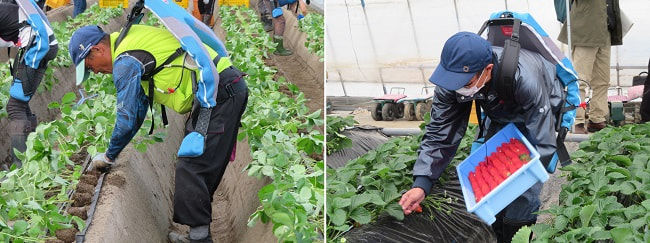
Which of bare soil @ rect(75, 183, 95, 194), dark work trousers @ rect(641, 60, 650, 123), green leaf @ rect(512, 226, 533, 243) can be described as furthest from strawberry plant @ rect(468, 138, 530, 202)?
dark work trousers @ rect(641, 60, 650, 123)

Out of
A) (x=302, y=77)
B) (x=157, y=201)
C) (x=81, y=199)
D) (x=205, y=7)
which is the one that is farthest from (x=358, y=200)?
(x=205, y=7)

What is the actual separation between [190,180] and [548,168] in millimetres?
1654

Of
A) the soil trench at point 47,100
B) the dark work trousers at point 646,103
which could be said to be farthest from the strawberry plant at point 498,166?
the soil trench at point 47,100

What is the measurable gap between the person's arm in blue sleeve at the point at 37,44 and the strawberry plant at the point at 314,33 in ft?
12.4

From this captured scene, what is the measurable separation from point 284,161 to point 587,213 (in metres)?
1.46

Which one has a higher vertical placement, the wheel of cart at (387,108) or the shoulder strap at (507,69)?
the shoulder strap at (507,69)

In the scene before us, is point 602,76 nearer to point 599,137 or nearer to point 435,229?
point 599,137

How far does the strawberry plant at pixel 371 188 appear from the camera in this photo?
9.67ft

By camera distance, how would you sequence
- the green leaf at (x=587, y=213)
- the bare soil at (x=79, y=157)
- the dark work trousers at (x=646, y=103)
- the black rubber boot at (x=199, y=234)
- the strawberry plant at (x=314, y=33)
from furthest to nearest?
the strawberry plant at (x=314, y=33)
the dark work trousers at (x=646, y=103)
the bare soil at (x=79, y=157)
the black rubber boot at (x=199, y=234)
the green leaf at (x=587, y=213)

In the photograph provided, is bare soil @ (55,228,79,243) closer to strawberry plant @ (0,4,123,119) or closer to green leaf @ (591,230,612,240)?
green leaf @ (591,230,612,240)

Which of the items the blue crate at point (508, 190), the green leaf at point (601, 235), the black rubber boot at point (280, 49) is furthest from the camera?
the black rubber boot at point (280, 49)

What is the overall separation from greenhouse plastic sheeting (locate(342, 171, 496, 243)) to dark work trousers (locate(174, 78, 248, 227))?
2.95 feet

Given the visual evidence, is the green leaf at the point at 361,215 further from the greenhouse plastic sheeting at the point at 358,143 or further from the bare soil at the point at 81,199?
the greenhouse plastic sheeting at the point at 358,143

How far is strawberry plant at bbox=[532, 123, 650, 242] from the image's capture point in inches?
102
